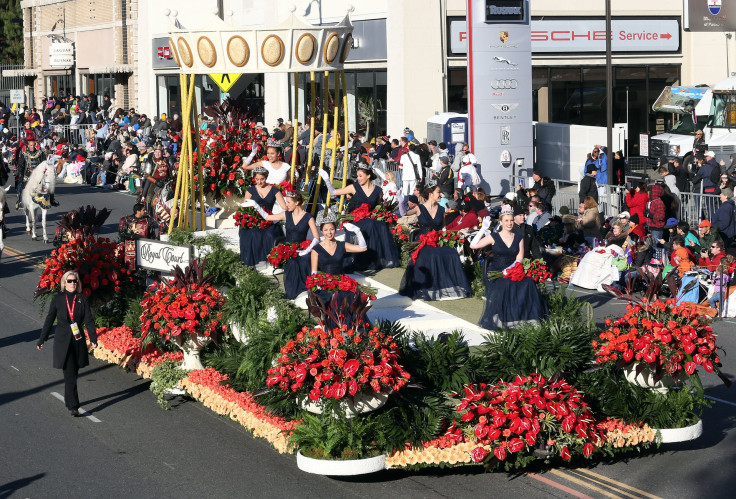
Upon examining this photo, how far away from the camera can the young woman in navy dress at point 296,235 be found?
14.3 metres

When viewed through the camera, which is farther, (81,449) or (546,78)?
(546,78)

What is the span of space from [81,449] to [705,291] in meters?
10.4

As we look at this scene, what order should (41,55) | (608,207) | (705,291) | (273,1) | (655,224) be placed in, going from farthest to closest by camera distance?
(41,55) < (273,1) < (608,207) < (655,224) < (705,291)

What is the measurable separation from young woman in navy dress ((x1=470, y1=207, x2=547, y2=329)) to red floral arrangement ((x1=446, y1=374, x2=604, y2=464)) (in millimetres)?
2669

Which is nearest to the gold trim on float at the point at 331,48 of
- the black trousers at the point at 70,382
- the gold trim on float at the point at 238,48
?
the gold trim on float at the point at 238,48

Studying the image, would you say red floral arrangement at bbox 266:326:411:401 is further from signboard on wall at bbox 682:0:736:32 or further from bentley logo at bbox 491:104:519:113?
signboard on wall at bbox 682:0:736:32

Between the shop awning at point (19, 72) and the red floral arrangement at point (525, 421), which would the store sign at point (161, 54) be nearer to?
the shop awning at point (19, 72)

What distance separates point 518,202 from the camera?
930 inches

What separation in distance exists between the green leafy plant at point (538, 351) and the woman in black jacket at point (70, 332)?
4.67 m

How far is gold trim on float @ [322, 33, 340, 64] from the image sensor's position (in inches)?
658

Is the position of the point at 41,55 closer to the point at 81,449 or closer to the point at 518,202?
the point at 518,202

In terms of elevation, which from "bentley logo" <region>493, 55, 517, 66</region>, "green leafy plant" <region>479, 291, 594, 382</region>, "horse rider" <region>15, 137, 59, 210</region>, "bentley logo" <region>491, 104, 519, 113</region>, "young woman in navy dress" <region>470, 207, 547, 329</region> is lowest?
"green leafy plant" <region>479, 291, 594, 382</region>

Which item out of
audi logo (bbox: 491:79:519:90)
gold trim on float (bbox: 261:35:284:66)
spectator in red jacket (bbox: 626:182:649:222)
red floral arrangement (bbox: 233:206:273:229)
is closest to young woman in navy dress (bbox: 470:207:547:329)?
red floral arrangement (bbox: 233:206:273:229)

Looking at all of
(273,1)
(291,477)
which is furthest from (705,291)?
(273,1)
